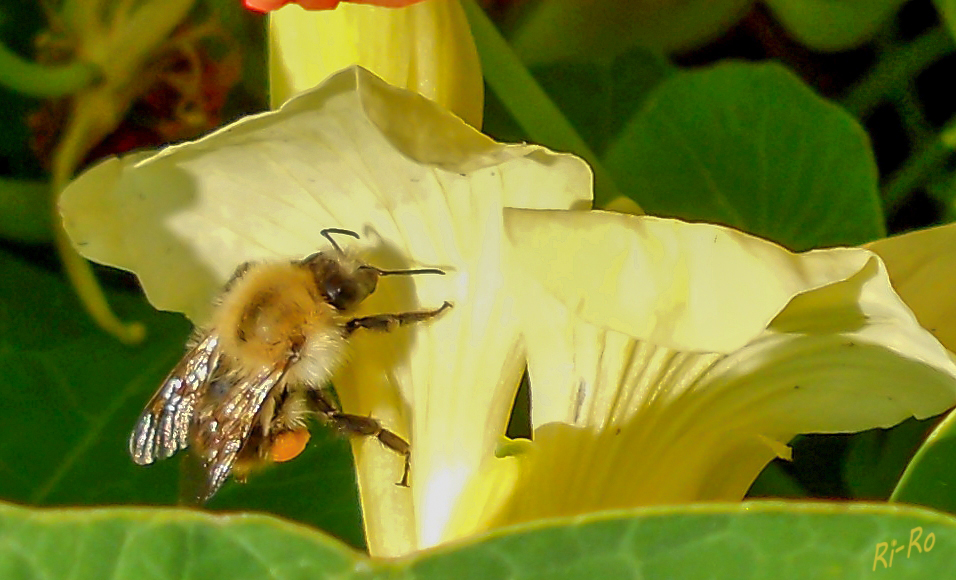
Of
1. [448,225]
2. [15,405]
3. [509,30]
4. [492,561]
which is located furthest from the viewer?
[509,30]

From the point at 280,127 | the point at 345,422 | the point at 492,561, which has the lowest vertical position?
the point at 345,422

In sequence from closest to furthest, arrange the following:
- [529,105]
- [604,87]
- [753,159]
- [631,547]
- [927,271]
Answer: [631,547]
[927,271]
[529,105]
[753,159]
[604,87]

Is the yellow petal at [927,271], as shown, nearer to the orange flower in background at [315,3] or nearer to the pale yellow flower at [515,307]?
the pale yellow flower at [515,307]

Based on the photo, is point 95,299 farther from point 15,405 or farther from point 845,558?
point 845,558

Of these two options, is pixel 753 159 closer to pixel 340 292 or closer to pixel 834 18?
pixel 834 18

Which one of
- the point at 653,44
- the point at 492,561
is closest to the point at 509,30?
the point at 653,44

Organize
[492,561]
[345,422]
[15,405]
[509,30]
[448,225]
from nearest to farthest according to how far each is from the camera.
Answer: [492,561], [448,225], [345,422], [15,405], [509,30]

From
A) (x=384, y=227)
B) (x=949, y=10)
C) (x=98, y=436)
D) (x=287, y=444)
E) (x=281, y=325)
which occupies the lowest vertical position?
(x=98, y=436)

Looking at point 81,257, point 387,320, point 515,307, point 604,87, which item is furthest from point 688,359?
point 81,257
